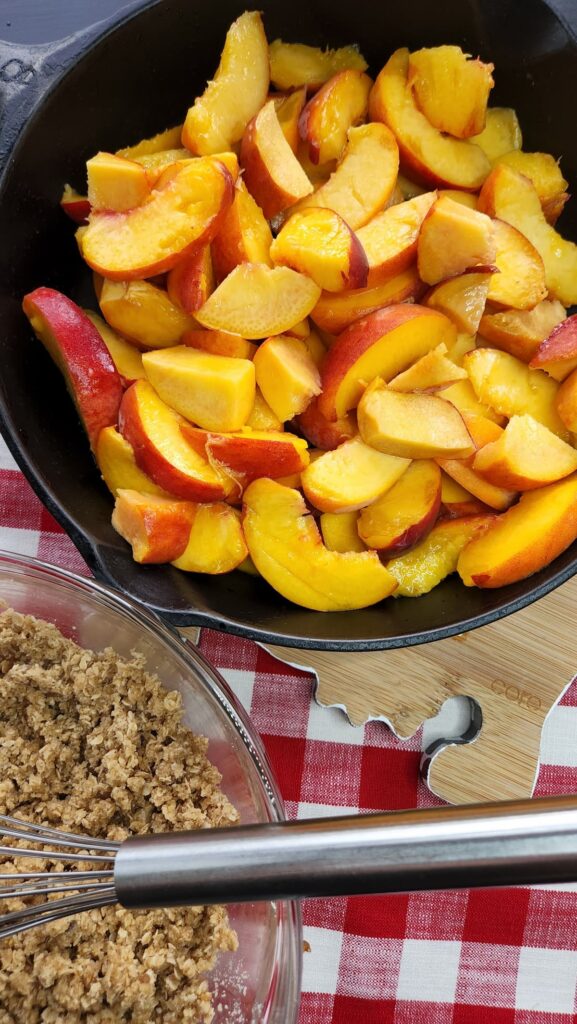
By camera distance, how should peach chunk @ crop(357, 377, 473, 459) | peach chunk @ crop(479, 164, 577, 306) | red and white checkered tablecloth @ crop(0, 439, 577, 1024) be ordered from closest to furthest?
peach chunk @ crop(357, 377, 473, 459) < peach chunk @ crop(479, 164, 577, 306) < red and white checkered tablecloth @ crop(0, 439, 577, 1024)

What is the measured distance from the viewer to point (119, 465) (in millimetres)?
1332

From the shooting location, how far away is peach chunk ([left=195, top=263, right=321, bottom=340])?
1.31m

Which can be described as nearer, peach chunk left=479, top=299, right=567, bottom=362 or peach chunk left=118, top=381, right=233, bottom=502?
peach chunk left=118, top=381, right=233, bottom=502

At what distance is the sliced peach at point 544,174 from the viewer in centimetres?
146

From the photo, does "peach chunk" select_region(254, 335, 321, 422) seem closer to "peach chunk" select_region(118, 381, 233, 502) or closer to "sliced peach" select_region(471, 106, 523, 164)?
"peach chunk" select_region(118, 381, 233, 502)

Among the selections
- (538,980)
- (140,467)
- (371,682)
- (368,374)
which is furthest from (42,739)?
(538,980)

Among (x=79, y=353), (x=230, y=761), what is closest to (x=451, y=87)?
(x=79, y=353)

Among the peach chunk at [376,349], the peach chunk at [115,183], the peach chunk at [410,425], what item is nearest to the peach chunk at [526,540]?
the peach chunk at [410,425]

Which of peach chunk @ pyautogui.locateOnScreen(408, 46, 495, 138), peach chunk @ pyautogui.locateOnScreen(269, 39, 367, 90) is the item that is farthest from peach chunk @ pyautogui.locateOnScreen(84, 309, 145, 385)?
peach chunk @ pyautogui.locateOnScreen(408, 46, 495, 138)

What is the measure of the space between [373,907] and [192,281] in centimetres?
105

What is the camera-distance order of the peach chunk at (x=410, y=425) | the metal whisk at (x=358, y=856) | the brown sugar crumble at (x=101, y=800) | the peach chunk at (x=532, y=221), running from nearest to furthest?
1. the metal whisk at (x=358, y=856)
2. the brown sugar crumble at (x=101, y=800)
3. the peach chunk at (x=410, y=425)
4. the peach chunk at (x=532, y=221)

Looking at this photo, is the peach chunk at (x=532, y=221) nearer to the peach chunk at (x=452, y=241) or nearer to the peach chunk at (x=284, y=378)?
the peach chunk at (x=452, y=241)

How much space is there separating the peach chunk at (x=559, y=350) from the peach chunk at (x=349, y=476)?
0.25 metres

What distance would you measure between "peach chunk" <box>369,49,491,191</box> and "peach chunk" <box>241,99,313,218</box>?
16cm
